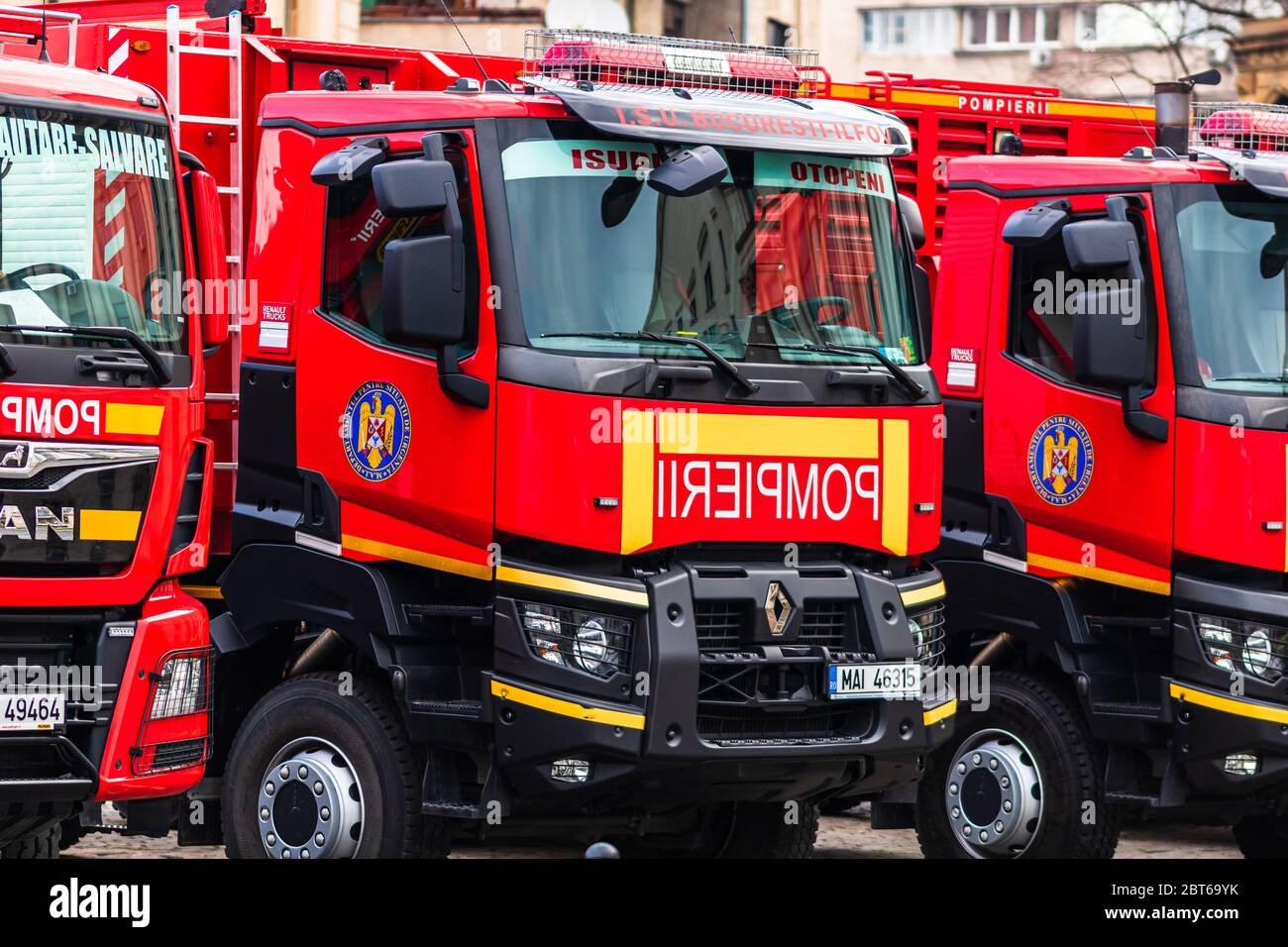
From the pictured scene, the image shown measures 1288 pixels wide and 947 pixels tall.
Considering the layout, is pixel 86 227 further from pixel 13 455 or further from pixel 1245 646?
pixel 1245 646

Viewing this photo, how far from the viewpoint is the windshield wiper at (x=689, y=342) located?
8.04 meters

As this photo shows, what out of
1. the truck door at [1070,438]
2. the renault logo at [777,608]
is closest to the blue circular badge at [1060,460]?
the truck door at [1070,438]

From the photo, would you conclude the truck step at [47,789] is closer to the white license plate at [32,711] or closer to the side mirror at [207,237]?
Answer: the white license plate at [32,711]

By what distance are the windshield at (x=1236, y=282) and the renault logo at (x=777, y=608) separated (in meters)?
2.26

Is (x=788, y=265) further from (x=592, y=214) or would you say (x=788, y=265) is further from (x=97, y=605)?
(x=97, y=605)

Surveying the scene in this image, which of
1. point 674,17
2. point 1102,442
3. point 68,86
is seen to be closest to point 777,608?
point 1102,442

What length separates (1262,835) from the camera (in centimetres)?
1085

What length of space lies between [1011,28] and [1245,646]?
54922 millimetres

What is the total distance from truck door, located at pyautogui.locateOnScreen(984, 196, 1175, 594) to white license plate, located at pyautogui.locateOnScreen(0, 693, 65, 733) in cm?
436

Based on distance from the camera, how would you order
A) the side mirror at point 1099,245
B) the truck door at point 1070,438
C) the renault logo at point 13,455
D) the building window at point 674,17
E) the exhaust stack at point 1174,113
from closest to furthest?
the renault logo at point 13,455, the side mirror at point 1099,245, the truck door at point 1070,438, the exhaust stack at point 1174,113, the building window at point 674,17

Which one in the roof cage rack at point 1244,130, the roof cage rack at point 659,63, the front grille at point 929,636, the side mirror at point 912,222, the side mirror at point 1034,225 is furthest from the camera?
the roof cage rack at point 1244,130

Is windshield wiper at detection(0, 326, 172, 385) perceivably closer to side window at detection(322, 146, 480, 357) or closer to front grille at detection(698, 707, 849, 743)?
side window at detection(322, 146, 480, 357)

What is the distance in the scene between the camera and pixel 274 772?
8766 millimetres
